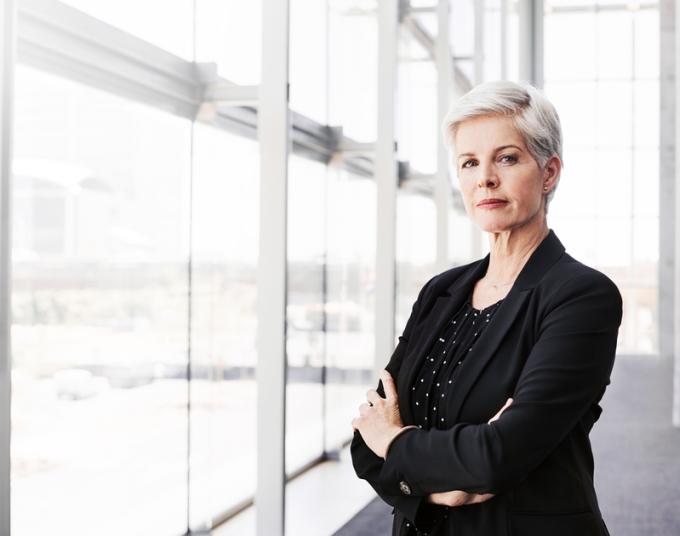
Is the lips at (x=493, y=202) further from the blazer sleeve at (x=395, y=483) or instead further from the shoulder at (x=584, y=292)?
the blazer sleeve at (x=395, y=483)

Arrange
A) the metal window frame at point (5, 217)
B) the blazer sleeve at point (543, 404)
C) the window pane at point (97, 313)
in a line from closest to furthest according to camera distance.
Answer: the blazer sleeve at point (543, 404)
the metal window frame at point (5, 217)
the window pane at point (97, 313)

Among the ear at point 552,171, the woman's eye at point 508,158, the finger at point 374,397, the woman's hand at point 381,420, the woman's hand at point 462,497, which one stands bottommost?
the woman's hand at point 462,497

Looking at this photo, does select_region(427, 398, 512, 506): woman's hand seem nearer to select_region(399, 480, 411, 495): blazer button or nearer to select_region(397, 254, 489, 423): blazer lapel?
select_region(399, 480, 411, 495): blazer button

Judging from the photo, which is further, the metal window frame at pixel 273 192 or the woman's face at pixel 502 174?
the metal window frame at pixel 273 192

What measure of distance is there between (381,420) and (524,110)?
0.71 m

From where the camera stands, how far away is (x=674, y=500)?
5.94 meters

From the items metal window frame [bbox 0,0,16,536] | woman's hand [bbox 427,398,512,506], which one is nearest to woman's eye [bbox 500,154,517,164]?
woman's hand [bbox 427,398,512,506]

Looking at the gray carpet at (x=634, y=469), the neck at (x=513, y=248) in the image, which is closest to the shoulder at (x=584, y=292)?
the neck at (x=513, y=248)

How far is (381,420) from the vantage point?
6.19ft

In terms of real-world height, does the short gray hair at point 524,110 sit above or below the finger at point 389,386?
above

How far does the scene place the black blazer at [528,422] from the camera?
166cm

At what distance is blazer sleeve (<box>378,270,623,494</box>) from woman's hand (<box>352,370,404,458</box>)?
0.11 meters

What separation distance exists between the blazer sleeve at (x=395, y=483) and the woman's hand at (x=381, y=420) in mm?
38

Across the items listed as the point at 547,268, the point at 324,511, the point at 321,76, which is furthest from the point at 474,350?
the point at 321,76
